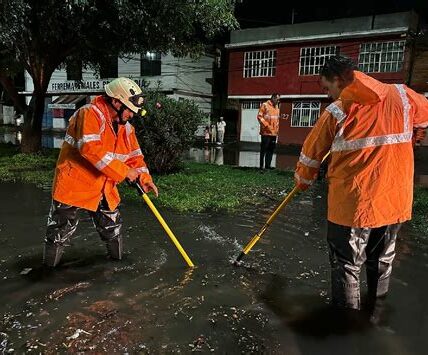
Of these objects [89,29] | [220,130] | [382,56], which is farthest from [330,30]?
[89,29]

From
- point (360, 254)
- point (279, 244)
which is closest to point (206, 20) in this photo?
point (279, 244)

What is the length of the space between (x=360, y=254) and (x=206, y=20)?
802cm

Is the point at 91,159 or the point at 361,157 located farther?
the point at 91,159

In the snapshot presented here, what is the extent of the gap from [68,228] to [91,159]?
2.55 feet

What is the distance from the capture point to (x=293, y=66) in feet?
75.2

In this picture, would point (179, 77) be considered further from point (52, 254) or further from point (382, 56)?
point (52, 254)

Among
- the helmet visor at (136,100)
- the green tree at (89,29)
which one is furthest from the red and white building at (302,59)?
the helmet visor at (136,100)

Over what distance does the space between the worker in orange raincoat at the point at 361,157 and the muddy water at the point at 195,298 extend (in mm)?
429

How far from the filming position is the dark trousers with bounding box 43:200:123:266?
3.47 metres

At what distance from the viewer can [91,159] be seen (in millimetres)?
3178

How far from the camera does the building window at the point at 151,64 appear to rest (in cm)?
2655

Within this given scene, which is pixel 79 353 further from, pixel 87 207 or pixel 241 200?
pixel 241 200

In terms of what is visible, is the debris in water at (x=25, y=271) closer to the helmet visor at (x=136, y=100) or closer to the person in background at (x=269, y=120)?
the helmet visor at (x=136, y=100)

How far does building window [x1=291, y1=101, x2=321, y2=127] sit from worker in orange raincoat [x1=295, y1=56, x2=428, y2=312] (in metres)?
20.5
